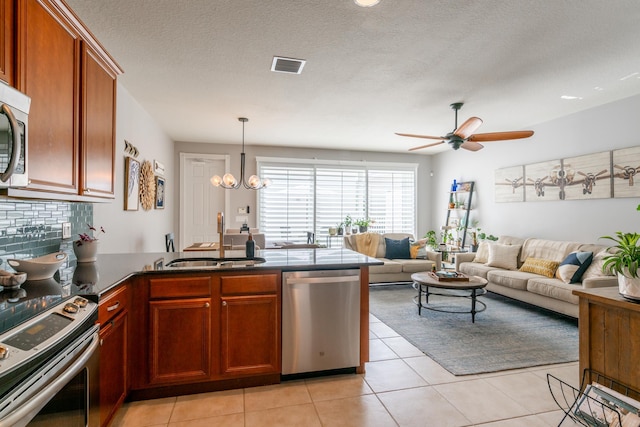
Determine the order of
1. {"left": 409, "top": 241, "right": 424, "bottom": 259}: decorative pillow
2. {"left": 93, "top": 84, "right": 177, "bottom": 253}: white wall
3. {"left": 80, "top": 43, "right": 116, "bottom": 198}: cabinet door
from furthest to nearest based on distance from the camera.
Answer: {"left": 409, "top": 241, "right": 424, "bottom": 259}: decorative pillow → {"left": 93, "top": 84, "right": 177, "bottom": 253}: white wall → {"left": 80, "top": 43, "right": 116, "bottom": 198}: cabinet door

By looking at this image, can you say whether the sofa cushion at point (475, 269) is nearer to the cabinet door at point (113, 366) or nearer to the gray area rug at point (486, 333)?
the gray area rug at point (486, 333)

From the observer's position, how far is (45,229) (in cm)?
225

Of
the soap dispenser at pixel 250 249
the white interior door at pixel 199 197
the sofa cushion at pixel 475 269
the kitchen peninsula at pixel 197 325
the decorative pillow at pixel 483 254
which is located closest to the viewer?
the kitchen peninsula at pixel 197 325

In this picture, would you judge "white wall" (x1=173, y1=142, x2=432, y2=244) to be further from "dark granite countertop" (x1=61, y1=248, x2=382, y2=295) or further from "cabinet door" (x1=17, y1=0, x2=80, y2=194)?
"cabinet door" (x1=17, y1=0, x2=80, y2=194)

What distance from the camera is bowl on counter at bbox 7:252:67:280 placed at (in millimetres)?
1846

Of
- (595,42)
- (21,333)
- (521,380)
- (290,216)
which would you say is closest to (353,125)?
(290,216)

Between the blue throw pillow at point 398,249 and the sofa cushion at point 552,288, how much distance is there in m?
2.09

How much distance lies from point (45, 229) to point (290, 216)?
4916 millimetres

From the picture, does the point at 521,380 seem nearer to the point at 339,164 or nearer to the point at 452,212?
the point at 452,212

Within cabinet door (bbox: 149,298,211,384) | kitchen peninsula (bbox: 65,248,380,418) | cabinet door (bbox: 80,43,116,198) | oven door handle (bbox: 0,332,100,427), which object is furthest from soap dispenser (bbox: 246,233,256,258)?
oven door handle (bbox: 0,332,100,427)

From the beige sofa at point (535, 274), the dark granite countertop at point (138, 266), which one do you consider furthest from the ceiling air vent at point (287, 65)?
the beige sofa at point (535, 274)

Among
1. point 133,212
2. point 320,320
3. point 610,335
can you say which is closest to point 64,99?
point 320,320

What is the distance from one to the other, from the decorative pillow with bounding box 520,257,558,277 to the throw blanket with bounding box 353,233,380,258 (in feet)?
7.52

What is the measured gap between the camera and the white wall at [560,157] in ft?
13.1
